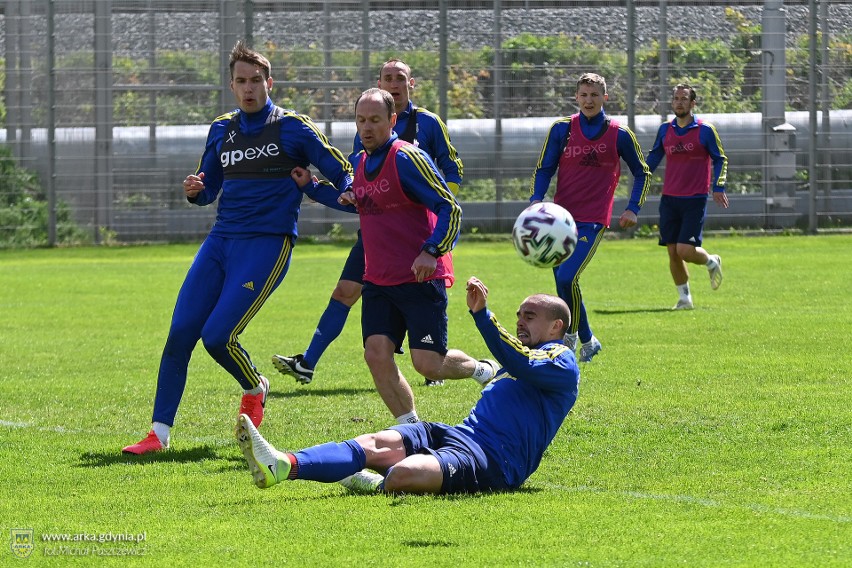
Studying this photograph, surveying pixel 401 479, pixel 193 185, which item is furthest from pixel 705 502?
pixel 193 185

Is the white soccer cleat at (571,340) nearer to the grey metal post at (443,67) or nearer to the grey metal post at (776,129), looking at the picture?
the grey metal post at (443,67)

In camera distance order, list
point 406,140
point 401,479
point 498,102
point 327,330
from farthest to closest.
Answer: point 498,102 < point 327,330 < point 406,140 < point 401,479

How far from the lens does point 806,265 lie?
2066cm

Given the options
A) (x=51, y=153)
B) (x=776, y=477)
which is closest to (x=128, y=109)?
(x=51, y=153)

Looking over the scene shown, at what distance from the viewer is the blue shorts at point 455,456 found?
6523 millimetres

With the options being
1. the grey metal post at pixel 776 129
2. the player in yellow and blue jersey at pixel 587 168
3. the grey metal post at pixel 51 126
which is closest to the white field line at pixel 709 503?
the player in yellow and blue jersey at pixel 587 168

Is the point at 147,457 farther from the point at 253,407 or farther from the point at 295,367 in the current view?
the point at 295,367

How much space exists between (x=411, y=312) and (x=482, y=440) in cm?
146

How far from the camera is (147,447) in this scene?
804cm

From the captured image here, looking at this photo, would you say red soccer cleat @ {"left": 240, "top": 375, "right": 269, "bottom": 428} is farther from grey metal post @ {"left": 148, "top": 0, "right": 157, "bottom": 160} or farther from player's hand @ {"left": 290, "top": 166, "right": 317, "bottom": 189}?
grey metal post @ {"left": 148, "top": 0, "right": 157, "bottom": 160}

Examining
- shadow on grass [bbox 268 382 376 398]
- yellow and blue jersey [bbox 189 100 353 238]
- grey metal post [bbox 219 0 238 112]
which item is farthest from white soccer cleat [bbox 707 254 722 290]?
grey metal post [bbox 219 0 238 112]

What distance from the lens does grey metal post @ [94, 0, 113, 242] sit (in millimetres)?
26125

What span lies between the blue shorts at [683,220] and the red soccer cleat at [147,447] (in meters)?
9.78

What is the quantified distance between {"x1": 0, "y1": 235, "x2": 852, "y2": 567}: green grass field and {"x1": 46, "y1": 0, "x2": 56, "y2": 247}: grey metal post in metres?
9.72
